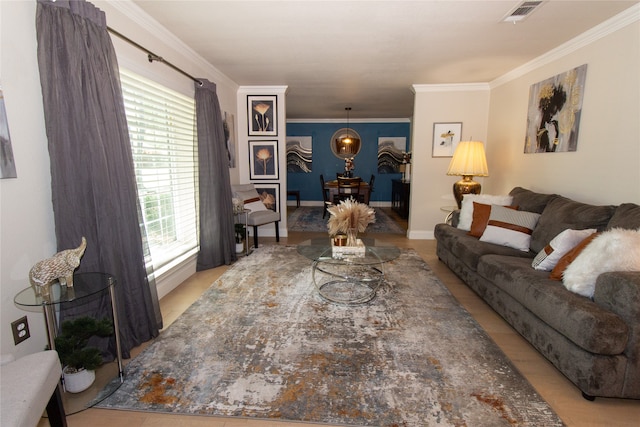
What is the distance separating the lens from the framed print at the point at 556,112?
324cm

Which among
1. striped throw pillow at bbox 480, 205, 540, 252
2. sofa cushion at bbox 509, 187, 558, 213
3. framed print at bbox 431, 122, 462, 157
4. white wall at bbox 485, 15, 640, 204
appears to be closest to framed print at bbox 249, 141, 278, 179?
framed print at bbox 431, 122, 462, 157

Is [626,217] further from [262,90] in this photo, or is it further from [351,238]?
[262,90]

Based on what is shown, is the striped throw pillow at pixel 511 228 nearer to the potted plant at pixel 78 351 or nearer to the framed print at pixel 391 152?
the potted plant at pixel 78 351

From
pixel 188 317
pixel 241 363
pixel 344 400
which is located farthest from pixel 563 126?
pixel 188 317

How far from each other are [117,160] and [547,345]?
3.02m

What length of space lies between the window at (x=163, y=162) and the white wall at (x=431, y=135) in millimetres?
3399

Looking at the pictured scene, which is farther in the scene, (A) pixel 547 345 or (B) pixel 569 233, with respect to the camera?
(B) pixel 569 233

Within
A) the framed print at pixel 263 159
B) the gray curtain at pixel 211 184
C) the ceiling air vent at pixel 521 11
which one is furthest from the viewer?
the framed print at pixel 263 159

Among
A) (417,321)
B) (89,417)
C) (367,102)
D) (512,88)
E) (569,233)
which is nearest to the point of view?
(89,417)

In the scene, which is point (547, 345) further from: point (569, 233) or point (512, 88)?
point (512, 88)

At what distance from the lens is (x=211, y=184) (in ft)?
12.7

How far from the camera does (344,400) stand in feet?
5.91

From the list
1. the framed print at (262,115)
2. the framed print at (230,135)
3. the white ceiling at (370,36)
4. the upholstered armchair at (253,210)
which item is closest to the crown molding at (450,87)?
the white ceiling at (370,36)

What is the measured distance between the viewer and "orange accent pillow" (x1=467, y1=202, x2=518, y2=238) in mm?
3643
